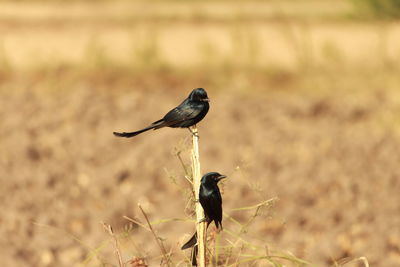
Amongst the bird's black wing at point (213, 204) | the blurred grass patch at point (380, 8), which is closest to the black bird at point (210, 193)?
the bird's black wing at point (213, 204)

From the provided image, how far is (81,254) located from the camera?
17.5 feet

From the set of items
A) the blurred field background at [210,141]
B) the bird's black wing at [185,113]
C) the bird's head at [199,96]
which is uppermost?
the bird's head at [199,96]

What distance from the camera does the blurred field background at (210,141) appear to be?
546 cm

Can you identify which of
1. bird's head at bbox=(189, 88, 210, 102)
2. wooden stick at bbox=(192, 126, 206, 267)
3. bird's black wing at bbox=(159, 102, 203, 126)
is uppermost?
bird's head at bbox=(189, 88, 210, 102)

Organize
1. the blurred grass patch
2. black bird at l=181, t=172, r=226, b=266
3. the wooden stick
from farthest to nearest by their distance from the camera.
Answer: the blurred grass patch, the wooden stick, black bird at l=181, t=172, r=226, b=266

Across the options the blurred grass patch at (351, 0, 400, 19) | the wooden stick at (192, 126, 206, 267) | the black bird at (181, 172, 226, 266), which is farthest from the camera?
the blurred grass patch at (351, 0, 400, 19)

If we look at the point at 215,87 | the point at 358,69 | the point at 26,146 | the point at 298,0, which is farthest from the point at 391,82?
the point at 298,0

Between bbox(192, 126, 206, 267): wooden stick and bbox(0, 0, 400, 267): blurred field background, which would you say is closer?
bbox(192, 126, 206, 267): wooden stick

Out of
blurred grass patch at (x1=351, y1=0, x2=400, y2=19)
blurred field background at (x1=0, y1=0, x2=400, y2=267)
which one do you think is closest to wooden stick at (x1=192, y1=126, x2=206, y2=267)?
blurred field background at (x1=0, y1=0, x2=400, y2=267)

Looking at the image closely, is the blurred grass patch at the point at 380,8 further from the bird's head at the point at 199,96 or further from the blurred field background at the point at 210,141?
the bird's head at the point at 199,96

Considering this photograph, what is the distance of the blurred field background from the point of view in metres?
5.46

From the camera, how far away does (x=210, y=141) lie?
770 cm

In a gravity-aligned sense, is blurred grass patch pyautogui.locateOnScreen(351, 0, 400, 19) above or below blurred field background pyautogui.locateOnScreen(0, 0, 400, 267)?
above

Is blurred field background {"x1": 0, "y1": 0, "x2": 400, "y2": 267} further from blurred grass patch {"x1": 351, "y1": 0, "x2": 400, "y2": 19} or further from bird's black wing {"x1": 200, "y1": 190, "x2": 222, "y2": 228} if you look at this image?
bird's black wing {"x1": 200, "y1": 190, "x2": 222, "y2": 228}
